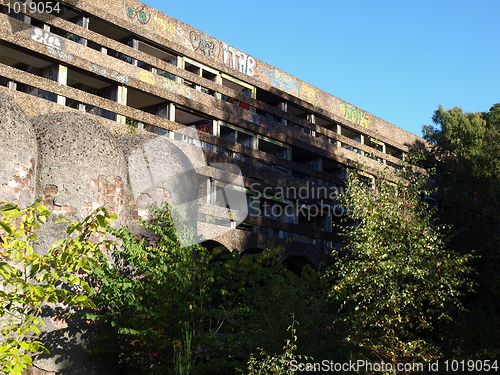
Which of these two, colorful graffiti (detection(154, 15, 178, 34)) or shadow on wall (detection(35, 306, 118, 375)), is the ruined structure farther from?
shadow on wall (detection(35, 306, 118, 375))

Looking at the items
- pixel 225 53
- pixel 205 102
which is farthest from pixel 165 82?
pixel 225 53

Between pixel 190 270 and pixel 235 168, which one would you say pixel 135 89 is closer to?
pixel 235 168

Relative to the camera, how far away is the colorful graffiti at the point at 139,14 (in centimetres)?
2908

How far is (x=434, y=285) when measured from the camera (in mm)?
11320

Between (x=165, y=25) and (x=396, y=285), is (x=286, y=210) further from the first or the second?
(x=396, y=285)

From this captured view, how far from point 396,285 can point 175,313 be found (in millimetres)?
4662

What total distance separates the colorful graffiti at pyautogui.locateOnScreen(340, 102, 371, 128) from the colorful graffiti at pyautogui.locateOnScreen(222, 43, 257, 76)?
9172mm

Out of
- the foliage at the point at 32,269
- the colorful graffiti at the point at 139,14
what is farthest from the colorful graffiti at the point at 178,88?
the foliage at the point at 32,269

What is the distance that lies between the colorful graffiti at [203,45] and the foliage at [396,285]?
21.9m

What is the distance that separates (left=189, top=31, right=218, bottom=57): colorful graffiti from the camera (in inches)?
1262

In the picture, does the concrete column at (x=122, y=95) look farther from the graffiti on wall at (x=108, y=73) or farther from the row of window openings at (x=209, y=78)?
the row of window openings at (x=209, y=78)

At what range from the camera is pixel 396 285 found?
37.3ft

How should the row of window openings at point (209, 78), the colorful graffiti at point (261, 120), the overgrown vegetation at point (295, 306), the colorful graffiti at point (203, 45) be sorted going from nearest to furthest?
1. the overgrown vegetation at point (295, 306)
2. the row of window openings at point (209, 78)
3. the colorful graffiti at point (203, 45)
4. the colorful graffiti at point (261, 120)

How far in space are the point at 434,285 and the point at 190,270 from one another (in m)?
5.17
